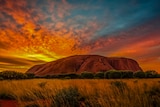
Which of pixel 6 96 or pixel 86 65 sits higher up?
pixel 86 65

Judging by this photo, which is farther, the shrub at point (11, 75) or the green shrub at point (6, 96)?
the shrub at point (11, 75)

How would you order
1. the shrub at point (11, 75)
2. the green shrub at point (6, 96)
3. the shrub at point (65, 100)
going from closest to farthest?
1. the shrub at point (65, 100)
2. the green shrub at point (6, 96)
3. the shrub at point (11, 75)

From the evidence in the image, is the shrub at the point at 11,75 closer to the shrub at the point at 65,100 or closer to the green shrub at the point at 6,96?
the green shrub at the point at 6,96

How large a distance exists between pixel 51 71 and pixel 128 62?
180 feet

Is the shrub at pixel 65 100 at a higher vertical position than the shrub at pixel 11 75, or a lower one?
lower

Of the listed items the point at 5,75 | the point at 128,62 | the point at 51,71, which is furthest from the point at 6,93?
the point at 128,62

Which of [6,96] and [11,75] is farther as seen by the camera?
[11,75]

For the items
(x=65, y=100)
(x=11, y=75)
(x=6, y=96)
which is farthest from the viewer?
(x=11, y=75)

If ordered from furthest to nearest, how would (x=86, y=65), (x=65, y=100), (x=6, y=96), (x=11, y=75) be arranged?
(x=86, y=65), (x=11, y=75), (x=6, y=96), (x=65, y=100)

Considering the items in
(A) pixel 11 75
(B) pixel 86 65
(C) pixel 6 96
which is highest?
(B) pixel 86 65

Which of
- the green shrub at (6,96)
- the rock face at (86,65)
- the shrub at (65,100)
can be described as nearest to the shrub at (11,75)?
the green shrub at (6,96)

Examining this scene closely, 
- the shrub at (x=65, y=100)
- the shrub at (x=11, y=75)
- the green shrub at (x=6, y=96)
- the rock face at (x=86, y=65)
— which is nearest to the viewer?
the shrub at (x=65, y=100)

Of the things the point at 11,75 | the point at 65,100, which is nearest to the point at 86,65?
the point at 11,75

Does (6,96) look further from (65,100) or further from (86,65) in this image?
(86,65)
